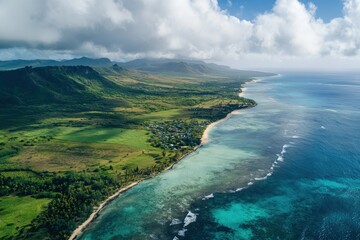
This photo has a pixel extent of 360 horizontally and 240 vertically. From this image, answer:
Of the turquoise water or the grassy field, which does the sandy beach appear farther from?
the grassy field

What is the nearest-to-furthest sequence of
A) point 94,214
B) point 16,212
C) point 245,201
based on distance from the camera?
point 16,212 → point 94,214 → point 245,201

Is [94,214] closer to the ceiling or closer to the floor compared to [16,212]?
closer to the floor

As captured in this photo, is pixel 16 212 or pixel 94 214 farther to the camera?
pixel 94 214

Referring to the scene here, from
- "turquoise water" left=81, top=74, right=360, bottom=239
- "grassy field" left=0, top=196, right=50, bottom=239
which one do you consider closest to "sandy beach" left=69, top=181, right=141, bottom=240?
"turquoise water" left=81, top=74, right=360, bottom=239

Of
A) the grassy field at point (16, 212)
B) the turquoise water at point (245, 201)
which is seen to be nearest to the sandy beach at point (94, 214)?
the turquoise water at point (245, 201)

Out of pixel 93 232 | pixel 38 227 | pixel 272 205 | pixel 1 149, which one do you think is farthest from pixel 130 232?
pixel 1 149

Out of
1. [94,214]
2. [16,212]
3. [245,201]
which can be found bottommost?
[94,214]

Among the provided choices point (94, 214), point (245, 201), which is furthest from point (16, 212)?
point (245, 201)

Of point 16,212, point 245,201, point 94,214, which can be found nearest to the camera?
point 16,212

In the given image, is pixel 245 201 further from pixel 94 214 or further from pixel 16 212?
pixel 16 212

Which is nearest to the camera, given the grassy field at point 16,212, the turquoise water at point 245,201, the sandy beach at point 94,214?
the grassy field at point 16,212

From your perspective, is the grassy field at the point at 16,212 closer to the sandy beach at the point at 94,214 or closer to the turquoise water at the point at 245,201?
the sandy beach at the point at 94,214
